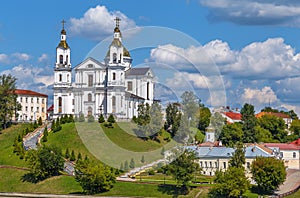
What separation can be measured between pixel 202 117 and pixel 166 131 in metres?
12.5

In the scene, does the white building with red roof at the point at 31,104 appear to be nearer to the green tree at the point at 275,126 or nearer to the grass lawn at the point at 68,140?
the grass lawn at the point at 68,140

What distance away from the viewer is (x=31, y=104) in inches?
4710

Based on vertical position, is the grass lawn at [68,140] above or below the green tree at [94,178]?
above

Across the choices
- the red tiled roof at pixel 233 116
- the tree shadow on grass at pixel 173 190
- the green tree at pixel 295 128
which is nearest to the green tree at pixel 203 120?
the green tree at pixel 295 128

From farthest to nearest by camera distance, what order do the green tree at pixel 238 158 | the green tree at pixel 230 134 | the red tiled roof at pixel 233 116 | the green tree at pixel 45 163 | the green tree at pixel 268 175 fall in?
the red tiled roof at pixel 233 116, the green tree at pixel 230 134, the green tree at pixel 238 158, the green tree at pixel 45 163, the green tree at pixel 268 175

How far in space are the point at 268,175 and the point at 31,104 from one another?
58.7 m

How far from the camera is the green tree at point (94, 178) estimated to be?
226 feet

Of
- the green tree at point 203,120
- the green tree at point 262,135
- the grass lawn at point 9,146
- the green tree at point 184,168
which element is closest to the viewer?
the green tree at point 184,168

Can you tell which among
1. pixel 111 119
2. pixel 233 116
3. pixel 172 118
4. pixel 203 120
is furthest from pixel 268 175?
pixel 233 116

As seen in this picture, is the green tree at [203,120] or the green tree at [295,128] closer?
the green tree at [203,120]

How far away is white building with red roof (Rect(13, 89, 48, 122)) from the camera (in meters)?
117

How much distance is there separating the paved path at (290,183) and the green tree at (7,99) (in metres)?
40.3

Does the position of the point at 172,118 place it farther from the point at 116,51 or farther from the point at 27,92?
the point at 27,92

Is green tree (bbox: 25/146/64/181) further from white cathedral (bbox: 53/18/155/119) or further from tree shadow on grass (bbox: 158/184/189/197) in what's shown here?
white cathedral (bbox: 53/18/155/119)
